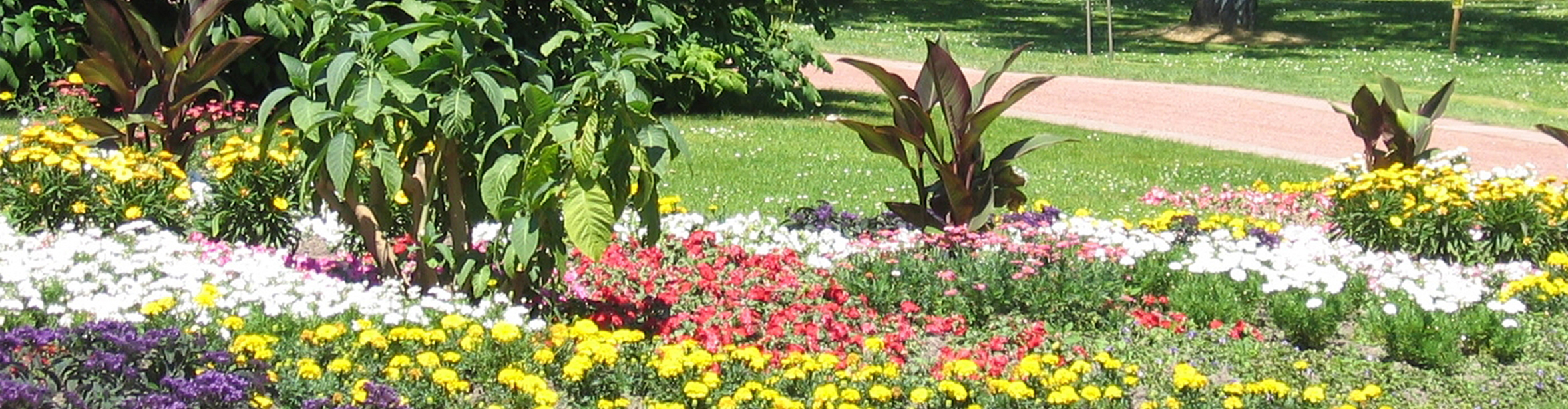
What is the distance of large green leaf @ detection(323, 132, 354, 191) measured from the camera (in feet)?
17.9

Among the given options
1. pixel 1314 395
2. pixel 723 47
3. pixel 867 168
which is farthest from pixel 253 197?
pixel 723 47

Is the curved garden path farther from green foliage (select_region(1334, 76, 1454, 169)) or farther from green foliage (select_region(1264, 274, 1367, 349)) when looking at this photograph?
green foliage (select_region(1264, 274, 1367, 349))

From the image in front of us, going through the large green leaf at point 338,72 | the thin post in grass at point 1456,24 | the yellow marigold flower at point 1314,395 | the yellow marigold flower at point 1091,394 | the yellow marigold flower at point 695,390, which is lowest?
the thin post in grass at point 1456,24

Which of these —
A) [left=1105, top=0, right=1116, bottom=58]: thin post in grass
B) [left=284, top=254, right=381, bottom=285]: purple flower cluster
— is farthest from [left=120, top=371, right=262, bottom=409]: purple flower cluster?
[left=1105, top=0, right=1116, bottom=58]: thin post in grass

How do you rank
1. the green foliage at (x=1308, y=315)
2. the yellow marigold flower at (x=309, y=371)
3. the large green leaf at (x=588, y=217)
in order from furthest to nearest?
the green foliage at (x=1308, y=315) < the large green leaf at (x=588, y=217) < the yellow marigold flower at (x=309, y=371)

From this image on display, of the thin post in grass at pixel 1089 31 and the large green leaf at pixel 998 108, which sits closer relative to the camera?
the large green leaf at pixel 998 108

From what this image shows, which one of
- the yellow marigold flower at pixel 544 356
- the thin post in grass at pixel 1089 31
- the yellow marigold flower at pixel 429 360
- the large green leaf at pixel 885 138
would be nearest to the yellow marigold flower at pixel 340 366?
the yellow marigold flower at pixel 429 360

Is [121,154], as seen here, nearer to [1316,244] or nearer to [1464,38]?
[1316,244]

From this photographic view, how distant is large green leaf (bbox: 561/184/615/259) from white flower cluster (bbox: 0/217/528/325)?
1.32 feet

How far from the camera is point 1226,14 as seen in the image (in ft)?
92.4

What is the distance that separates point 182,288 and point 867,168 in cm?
572

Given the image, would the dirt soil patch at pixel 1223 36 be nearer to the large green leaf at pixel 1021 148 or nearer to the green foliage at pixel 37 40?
the green foliage at pixel 37 40

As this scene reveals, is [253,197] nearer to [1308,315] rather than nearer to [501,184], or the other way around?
[501,184]

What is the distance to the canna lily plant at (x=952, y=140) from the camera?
7.55 metres
